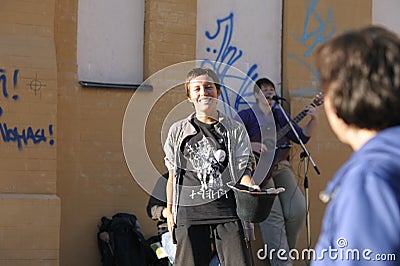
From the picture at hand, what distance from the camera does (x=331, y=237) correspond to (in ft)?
7.80

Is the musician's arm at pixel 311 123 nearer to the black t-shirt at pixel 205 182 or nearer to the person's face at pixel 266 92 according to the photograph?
the person's face at pixel 266 92

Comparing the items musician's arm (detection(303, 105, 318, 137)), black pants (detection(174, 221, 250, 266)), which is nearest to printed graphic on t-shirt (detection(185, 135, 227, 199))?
black pants (detection(174, 221, 250, 266))

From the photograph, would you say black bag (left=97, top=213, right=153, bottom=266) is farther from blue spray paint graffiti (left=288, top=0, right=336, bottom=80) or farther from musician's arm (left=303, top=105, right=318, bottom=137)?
blue spray paint graffiti (left=288, top=0, right=336, bottom=80)

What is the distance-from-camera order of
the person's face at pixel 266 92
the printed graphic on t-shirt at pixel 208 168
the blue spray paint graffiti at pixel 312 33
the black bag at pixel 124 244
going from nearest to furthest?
the printed graphic on t-shirt at pixel 208 168 → the black bag at pixel 124 244 → the person's face at pixel 266 92 → the blue spray paint graffiti at pixel 312 33

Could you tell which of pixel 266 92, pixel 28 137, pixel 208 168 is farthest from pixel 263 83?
pixel 208 168

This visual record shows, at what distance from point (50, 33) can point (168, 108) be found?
1.38 m

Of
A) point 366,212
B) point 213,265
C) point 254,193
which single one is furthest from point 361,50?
point 213,265

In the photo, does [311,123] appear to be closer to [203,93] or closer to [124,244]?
[124,244]

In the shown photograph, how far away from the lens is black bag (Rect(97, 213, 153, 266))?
7.72 meters

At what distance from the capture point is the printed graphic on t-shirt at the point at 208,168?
5.93 m

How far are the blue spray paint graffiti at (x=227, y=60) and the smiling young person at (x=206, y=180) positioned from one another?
269 cm

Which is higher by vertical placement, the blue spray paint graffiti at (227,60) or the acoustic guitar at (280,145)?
the blue spray paint graffiti at (227,60)

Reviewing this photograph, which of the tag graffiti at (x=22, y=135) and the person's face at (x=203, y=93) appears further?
the tag graffiti at (x=22, y=135)

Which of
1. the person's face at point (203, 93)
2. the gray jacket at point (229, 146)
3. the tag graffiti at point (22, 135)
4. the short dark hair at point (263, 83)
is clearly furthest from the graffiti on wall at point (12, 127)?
the short dark hair at point (263, 83)
